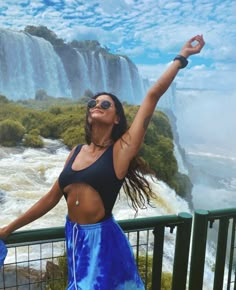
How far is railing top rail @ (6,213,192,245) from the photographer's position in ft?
4.36

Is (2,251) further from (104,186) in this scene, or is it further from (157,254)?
(157,254)

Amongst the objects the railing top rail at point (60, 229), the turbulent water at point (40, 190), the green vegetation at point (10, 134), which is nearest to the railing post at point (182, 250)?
the railing top rail at point (60, 229)

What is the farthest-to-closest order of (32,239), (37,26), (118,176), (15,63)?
(37,26)
(15,63)
(32,239)
(118,176)

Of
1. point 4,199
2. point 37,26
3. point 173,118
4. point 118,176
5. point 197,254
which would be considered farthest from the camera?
point 173,118

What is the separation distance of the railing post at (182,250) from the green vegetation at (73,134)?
10.6 m

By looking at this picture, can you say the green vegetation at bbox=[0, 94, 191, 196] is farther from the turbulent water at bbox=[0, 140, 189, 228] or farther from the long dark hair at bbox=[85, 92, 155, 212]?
the long dark hair at bbox=[85, 92, 155, 212]

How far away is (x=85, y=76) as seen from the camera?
79.6ft

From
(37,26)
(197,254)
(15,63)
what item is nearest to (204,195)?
(15,63)

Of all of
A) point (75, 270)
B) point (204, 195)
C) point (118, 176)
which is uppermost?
point (118, 176)

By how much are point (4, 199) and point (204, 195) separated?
42.0 feet

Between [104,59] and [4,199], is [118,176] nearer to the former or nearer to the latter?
[4,199]

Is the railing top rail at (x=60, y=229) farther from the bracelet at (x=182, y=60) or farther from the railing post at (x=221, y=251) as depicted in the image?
the bracelet at (x=182, y=60)

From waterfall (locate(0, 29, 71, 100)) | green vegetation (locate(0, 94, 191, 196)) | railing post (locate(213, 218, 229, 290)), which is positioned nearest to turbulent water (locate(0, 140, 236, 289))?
green vegetation (locate(0, 94, 191, 196))

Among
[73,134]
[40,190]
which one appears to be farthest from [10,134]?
[40,190]
